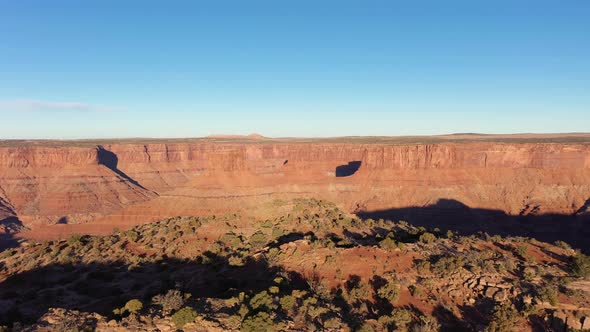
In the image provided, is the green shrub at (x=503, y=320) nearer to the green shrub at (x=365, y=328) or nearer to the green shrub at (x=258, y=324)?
the green shrub at (x=365, y=328)

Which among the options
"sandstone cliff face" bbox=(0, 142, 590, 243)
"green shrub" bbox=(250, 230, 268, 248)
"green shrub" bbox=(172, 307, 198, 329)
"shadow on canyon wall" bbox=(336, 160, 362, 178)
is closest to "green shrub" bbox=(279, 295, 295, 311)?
"green shrub" bbox=(172, 307, 198, 329)

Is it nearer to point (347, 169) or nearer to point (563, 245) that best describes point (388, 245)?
point (563, 245)

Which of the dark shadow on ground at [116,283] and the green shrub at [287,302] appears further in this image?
→ the dark shadow on ground at [116,283]

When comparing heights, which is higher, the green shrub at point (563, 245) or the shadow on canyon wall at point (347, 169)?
the green shrub at point (563, 245)

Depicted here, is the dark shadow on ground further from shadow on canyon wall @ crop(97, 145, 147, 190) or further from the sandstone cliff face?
shadow on canyon wall @ crop(97, 145, 147, 190)

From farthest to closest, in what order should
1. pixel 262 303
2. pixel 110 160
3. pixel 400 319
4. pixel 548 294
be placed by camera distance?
pixel 110 160 → pixel 548 294 → pixel 262 303 → pixel 400 319

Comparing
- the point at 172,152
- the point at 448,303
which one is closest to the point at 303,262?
the point at 448,303

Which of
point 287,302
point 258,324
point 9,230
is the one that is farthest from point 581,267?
point 9,230

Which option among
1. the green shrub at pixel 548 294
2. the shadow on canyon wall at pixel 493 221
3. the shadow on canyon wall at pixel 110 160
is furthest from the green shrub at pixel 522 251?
the shadow on canyon wall at pixel 110 160
